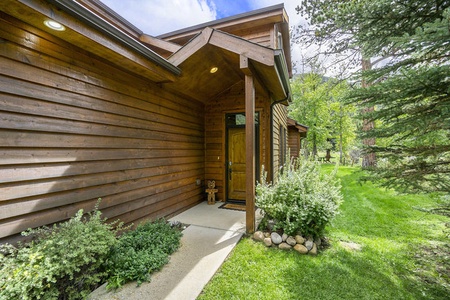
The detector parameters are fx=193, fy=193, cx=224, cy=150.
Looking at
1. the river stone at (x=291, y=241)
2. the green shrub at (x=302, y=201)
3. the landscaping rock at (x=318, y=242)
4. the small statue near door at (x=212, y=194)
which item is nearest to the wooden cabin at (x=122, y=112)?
the small statue near door at (x=212, y=194)

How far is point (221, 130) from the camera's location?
5422 millimetres

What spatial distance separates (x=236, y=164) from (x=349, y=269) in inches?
131

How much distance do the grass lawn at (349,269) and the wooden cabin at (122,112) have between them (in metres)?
0.92

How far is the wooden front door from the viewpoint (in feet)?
17.4

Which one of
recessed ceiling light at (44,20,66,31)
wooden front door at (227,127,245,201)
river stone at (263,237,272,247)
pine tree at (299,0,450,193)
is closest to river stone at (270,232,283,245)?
river stone at (263,237,272,247)

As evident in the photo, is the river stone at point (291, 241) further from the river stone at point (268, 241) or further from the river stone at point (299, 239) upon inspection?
the river stone at point (268, 241)

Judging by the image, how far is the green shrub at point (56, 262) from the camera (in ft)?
5.15

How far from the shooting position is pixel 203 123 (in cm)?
554

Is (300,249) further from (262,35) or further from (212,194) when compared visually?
(262,35)

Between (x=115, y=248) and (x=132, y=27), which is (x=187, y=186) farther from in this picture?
(x=132, y=27)

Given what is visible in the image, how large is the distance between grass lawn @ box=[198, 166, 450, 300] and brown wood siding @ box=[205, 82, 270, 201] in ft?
7.76

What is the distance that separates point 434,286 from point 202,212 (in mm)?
3752

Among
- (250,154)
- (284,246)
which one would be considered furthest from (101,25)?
(284,246)

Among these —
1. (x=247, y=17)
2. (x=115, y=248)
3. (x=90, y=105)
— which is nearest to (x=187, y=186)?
(x=115, y=248)
